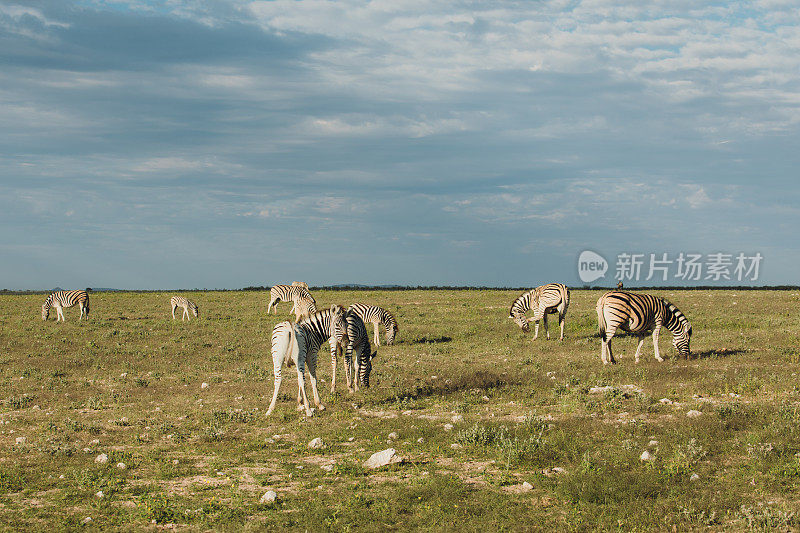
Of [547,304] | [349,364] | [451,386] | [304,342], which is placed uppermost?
[547,304]

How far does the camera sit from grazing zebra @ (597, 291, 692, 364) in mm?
21281

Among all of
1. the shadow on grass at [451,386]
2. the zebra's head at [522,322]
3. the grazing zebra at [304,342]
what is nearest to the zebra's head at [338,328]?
the grazing zebra at [304,342]

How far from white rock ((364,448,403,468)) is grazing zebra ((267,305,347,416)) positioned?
428 cm

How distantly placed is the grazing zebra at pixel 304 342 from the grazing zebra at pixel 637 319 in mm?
9181

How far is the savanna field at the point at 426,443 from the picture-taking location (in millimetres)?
9234

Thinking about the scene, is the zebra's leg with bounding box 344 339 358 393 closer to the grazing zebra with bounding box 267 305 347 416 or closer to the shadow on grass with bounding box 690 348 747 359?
the grazing zebra with bounding box 267 305 347 416

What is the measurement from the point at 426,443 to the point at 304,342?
493 centimetres

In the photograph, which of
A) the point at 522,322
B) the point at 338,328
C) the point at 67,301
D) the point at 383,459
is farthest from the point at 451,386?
the point at 67,301

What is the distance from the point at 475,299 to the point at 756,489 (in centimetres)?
4669

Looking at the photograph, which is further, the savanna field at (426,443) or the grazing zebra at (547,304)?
the grazing zebra at (547,304)

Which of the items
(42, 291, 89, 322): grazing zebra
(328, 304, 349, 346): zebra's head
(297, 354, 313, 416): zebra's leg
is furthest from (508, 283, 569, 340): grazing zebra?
(42, 291, 89, 322): grazing zebra

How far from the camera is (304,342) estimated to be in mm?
16234

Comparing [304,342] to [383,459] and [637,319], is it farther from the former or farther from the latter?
[637,319]

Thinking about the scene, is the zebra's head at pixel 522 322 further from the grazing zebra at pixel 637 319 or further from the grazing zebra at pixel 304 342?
the grazing zebra at pixel 304 342
